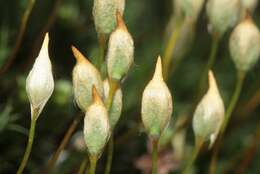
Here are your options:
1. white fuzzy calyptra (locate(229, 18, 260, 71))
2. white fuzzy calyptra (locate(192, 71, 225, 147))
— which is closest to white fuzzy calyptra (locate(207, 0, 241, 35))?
white fuzzy calyptra (locate(229, 18, 260, 71))

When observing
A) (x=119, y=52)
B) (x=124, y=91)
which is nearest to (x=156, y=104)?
(x=119, y=52)

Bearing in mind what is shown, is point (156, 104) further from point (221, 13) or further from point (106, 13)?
point (221, 13)

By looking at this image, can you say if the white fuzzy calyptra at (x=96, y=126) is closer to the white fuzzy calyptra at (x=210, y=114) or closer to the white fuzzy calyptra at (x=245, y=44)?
the white fuzzy calyptra at (x=210, y=114)

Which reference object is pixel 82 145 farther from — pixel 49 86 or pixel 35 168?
pixel 49 86

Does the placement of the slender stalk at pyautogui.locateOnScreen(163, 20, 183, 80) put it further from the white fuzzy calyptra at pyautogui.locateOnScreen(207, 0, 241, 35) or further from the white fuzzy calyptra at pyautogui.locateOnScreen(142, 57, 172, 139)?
the white fuzzy calyptra at pyautogui.locateOnScreen(142, 57, 172, 139)

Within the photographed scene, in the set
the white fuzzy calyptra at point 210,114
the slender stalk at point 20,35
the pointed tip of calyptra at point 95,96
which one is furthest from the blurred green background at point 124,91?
the pointed tip of calyptra at point 95,96

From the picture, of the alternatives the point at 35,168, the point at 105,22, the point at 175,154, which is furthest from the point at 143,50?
the point at 105,22
